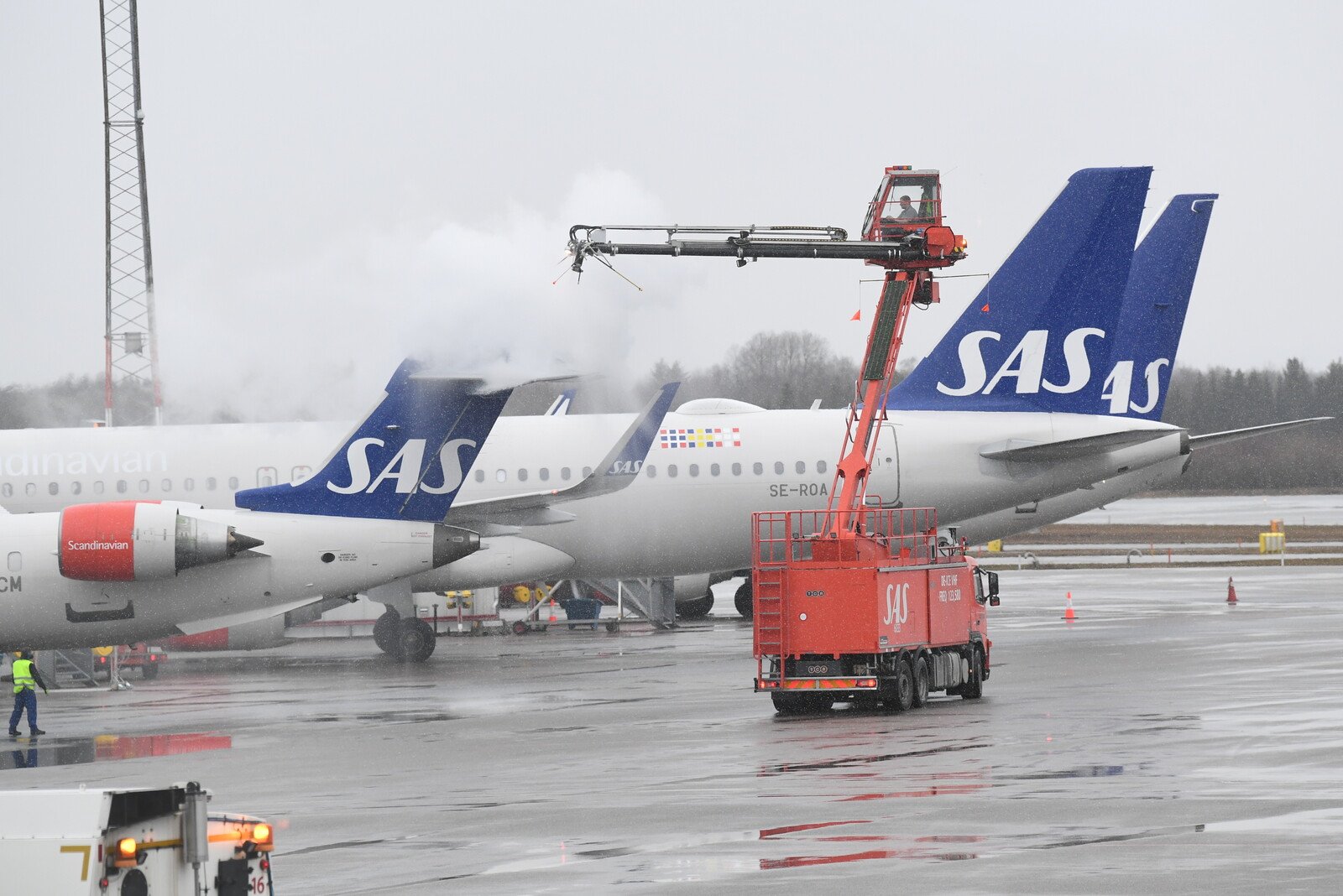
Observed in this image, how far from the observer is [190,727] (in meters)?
25.9

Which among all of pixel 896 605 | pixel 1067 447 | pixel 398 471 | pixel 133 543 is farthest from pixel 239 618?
pixel 1067 447

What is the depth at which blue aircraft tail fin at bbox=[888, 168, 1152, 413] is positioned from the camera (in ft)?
124

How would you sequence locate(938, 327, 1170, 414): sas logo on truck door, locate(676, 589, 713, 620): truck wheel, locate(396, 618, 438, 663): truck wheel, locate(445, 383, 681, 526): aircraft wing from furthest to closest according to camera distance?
locate(676, 589, 713, 620): truck wheel → locate(938, 327, 1170, 414): sas logo on truck door → locate(396, 618, 438, 663): truck wheel → locate(445, 383, 681, 526): aircraft wing

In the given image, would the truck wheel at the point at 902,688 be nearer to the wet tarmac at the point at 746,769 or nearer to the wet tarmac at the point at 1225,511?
the wet tarmac at the point at 746,769

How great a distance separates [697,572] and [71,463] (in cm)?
1443

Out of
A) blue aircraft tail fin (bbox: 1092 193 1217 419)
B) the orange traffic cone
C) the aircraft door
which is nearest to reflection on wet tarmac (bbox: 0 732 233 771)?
the aircraft door

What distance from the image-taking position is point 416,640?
120ft

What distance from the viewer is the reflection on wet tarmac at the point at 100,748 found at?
877 inches

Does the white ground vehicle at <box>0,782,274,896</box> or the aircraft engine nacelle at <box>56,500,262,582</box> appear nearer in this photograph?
the white ground vehicle at <box>0,782,274,896</box>

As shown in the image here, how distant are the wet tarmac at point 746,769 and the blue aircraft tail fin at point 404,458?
134 inches

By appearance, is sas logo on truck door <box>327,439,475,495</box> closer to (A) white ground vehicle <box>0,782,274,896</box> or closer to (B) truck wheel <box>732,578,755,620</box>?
(B) truck wheel <box>732,578,755,620</box>

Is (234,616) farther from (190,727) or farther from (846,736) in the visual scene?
(846,736)

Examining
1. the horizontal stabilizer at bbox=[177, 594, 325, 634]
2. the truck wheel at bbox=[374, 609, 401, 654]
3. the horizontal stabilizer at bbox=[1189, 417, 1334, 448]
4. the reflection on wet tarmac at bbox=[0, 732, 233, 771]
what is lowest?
the reflection on wet tarmac at bbox=[0, 732, 233, 771]

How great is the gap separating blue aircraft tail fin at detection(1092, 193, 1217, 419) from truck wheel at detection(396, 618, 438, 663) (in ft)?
63.4
